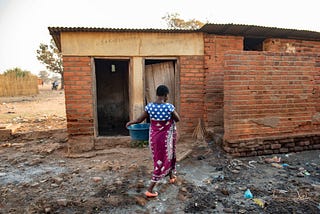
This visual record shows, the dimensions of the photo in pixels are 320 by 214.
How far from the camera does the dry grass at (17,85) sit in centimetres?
2177

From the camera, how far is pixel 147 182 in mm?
3445

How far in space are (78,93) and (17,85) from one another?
72.1ft

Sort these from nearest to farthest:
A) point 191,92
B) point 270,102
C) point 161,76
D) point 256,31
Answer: point 270,102
point 256,31
point 191,92
point 161,76

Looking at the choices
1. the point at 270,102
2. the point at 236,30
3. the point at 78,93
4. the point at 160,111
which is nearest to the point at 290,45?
the point at 236,30

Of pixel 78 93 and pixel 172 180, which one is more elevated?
pixel 78 93

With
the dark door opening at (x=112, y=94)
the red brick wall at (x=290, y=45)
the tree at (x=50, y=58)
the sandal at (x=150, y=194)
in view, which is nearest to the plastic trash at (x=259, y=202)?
the sandal at (x=150, y=194)

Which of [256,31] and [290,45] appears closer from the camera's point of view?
[256,31]

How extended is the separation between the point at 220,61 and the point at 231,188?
3.16 m

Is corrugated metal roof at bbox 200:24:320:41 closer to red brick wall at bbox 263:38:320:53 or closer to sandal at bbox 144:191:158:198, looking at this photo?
red brick wall at bbox 263:38:320:53

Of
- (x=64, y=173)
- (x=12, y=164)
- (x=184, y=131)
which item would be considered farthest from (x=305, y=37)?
(x=12, y=164)

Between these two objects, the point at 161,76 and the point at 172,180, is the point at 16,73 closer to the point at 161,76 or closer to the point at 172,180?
the point at 161,76

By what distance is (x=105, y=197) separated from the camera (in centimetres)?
301

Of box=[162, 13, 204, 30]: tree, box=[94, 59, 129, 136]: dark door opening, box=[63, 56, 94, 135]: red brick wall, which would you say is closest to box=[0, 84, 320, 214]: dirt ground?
box=[63, 56, 94, 135]: red brick wall

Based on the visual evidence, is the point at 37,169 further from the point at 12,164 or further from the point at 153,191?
the point at 153,191
